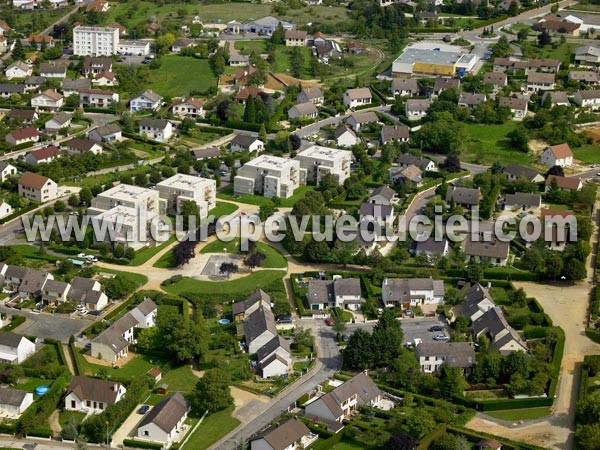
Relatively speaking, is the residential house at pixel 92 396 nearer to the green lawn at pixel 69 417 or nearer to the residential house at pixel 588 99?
the green lawn at pixel 69 417

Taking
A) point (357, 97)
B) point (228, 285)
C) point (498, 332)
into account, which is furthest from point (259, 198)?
point (498, 332)

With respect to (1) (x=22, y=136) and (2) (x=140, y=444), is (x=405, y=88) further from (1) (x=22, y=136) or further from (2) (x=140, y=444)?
(2) (x=140, y=444)

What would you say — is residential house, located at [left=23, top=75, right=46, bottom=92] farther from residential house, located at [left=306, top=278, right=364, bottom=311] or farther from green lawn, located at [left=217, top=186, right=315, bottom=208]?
residential house, located at [left=306, top=278, right=364, bottom=311]

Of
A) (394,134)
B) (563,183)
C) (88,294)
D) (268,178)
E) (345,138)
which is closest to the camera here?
(88,294)

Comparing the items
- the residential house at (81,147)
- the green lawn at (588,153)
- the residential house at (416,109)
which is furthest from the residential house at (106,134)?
the green lawn at (588,153)

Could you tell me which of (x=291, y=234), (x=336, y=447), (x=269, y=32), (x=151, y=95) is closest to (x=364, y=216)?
(x=291, y=234)

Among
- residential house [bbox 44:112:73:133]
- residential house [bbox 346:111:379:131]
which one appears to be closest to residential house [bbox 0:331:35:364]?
residential house [bbox 44:112:73:133]

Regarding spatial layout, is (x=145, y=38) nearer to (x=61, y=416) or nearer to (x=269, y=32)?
(x=269, y=32)
